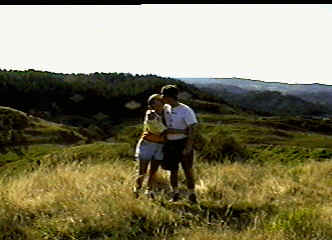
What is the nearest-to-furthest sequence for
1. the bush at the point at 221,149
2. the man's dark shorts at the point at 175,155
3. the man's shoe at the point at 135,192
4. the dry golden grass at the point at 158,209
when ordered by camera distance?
the dry golden grass at the point at 158,209
the man's shoe at the point at 135,192
the man's dark shorts at the point at 175,155
the bush at the point at 221,149

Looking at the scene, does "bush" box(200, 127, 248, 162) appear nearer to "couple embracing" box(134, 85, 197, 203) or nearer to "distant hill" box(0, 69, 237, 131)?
"couple embracing" box(134, 85, 197, 203)

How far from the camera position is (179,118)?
24.1 ft

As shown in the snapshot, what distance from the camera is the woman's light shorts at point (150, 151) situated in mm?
7500

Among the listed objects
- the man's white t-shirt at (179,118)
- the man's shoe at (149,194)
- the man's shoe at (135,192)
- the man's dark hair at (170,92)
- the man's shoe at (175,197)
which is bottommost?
the man's shoe at (175,197)

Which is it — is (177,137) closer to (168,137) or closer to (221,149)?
(168,137)

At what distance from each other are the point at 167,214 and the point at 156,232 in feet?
1.30

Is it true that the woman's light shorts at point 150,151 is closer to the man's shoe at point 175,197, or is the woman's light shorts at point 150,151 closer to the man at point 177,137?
Answer: the man at point 177,137

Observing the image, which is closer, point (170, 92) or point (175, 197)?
point (175, 197)

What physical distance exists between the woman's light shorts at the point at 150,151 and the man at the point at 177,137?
8 cm

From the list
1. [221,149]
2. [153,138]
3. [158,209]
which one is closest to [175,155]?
[153,138]

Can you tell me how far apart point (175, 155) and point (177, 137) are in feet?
0.79

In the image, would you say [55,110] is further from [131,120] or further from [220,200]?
[220,200]

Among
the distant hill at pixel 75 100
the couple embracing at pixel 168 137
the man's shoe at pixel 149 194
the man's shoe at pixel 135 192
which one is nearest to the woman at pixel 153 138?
the couple embracing at pixel 168 137

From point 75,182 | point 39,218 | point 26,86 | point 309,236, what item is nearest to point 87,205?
point 39,218
